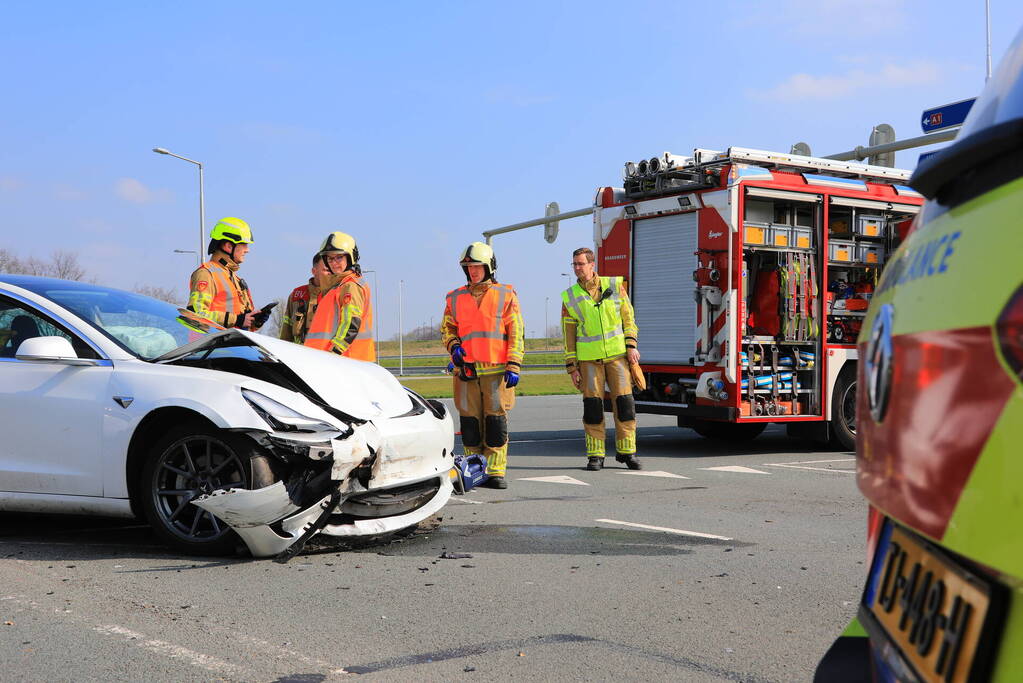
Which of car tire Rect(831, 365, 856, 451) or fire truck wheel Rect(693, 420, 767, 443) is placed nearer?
car tire Rect(831, 365, 856, 451)

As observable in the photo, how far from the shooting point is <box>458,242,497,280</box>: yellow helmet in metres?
8.40

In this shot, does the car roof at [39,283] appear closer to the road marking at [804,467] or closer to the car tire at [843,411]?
the road marking at [804,467]

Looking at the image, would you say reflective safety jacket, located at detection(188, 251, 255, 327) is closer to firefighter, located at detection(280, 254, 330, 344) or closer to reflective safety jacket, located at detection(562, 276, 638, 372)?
firefighter, located at detection(280, 254, 330, 344)

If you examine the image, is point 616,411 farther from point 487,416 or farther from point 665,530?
point 665,530

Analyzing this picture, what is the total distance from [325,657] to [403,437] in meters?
1.94

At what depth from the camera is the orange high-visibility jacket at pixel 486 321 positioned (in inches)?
331

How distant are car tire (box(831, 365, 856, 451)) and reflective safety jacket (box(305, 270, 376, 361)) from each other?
600 centimetres

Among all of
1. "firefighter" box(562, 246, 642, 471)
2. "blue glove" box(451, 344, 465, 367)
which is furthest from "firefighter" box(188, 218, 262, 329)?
"firefighter" box(562, 246, 642, 471)

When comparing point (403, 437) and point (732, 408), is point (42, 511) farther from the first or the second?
point (732, 408)

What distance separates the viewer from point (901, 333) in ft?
5.28

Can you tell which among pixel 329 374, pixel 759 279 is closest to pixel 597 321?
pixel 759 279

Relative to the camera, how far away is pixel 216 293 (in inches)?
308

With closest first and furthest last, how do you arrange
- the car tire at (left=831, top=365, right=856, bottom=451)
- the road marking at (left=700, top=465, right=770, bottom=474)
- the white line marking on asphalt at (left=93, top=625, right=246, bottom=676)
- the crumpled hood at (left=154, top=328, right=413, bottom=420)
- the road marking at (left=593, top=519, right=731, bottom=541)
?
the white line marking on asphalt at (left=93, top=625, right=246, bottom=676), the crumpled hood at (left=154, top=328, right=413, bottom=420), the road marking at (left=593, top=519, right=731, bottom=541), the road marking at (left=700, top=465, right=770, bottom=474), the car tire at (left=831, top=365, right=856, bottom=451)

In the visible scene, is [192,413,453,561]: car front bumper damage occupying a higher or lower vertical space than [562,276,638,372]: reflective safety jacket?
lower
